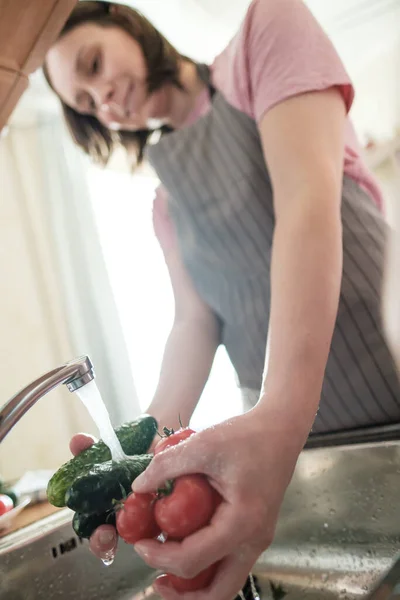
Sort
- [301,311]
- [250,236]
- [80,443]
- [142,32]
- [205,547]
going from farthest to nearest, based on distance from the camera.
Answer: [142,32], [250,236], [80,443], [301,311], [205,547]

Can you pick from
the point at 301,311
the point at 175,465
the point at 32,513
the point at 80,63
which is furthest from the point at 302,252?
the point at 32,513

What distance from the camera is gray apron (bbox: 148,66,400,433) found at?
0.68m

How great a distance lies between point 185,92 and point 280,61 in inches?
12.3

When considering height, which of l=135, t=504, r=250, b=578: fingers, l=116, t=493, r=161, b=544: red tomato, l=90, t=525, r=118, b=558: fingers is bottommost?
l=90, t=525, r=118, b=558: fingers

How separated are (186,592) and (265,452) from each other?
0.12 metres

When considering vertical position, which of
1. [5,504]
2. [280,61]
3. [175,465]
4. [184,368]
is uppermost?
[280,61]

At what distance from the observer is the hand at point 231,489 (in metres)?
0.32

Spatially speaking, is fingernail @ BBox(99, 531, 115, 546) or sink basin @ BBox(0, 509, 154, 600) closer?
fingernail @ BBox(99, 531, 115, 546)

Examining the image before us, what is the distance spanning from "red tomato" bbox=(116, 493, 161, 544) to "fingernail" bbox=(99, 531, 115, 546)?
0.06 m

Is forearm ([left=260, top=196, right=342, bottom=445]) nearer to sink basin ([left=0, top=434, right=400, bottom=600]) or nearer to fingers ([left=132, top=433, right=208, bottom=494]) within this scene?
fingers ([left=132, top=433, right=208, bottom=494])

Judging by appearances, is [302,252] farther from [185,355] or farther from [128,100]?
[128,100]

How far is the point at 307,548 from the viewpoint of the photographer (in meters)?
0.63

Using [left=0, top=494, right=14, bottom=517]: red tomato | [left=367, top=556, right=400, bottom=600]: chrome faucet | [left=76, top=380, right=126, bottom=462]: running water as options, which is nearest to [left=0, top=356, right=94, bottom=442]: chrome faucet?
[left=76, top=380, right=126, bottom=462]: running water

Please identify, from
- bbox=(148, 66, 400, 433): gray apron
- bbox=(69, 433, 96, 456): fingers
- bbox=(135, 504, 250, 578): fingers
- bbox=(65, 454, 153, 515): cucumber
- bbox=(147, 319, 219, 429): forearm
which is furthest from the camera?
bbox=(147, 319, 219, 429): forearm
